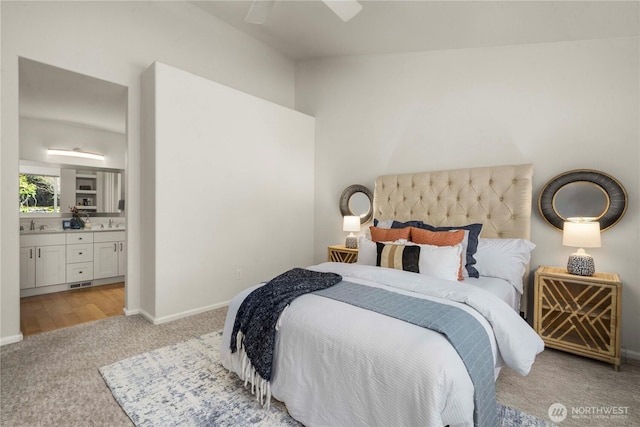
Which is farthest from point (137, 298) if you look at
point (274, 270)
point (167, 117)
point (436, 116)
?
point (436, 116)

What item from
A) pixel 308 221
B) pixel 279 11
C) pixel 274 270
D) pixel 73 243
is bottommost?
pixel 274 270

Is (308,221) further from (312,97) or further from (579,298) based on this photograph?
(579,298)

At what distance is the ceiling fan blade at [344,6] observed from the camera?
2230mm

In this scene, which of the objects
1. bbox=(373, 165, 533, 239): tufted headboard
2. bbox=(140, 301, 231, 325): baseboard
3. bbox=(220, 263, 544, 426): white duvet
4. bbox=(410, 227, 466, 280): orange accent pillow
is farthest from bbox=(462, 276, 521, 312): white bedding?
bbox=(140, 301, 231, 325): baseboard

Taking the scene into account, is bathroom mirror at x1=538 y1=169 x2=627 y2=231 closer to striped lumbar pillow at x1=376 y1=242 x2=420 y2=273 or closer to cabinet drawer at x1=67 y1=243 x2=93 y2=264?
striped lumbar pillow at x1=376 y1=242 x2=420 y2=273

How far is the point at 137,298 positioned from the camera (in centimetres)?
327

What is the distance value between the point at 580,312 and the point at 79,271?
5690 millimetres

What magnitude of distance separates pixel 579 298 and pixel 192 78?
3943 millimetres

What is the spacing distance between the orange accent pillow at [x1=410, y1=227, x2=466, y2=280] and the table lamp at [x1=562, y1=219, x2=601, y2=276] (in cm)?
76

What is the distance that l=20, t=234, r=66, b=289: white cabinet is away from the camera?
154 inches

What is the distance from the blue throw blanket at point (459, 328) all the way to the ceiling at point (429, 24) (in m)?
2.47

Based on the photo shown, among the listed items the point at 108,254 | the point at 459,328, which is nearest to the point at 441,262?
the point at 459,328

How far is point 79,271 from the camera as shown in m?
4.37

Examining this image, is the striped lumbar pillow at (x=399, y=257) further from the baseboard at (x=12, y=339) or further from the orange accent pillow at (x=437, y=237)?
the baseboard at (x=12, y=339)
